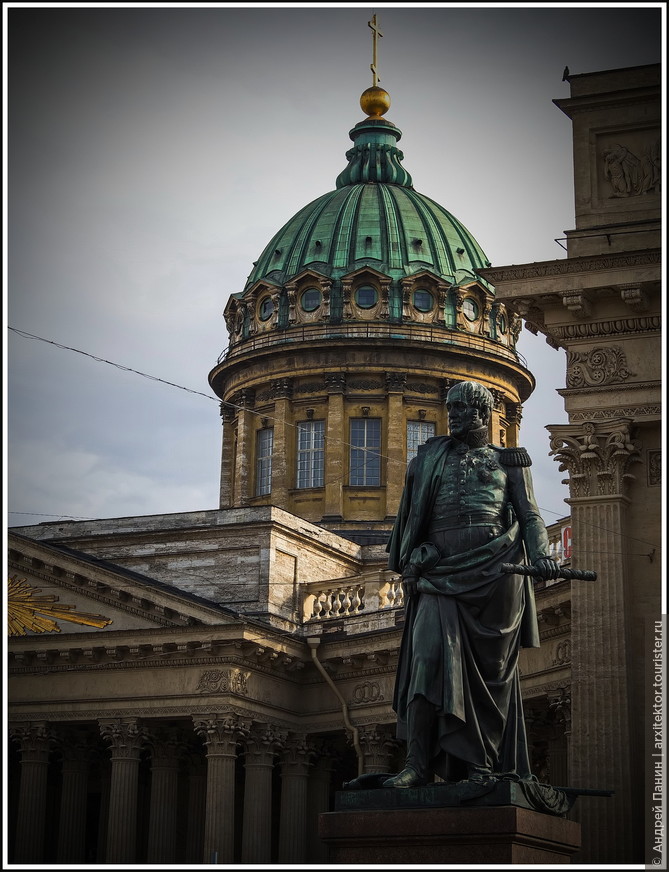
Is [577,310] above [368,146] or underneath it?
underneath

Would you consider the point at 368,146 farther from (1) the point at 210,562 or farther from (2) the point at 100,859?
(2) the point at 100,859

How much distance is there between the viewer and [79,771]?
1665 inches

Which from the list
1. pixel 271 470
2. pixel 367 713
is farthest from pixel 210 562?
pixel 271 470

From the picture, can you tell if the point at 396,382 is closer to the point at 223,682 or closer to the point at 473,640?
the point at 223,682

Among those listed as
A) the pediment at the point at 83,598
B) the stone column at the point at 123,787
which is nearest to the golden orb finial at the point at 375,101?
the pediment at the point at 83,598

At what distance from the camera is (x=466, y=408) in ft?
43.1

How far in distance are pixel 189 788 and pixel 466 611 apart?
1283 inches

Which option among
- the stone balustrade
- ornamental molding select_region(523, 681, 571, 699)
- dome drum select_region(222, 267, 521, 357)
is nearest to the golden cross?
dome drum select_region(222, 267, 521, 357)

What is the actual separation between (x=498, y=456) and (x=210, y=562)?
31846 mm

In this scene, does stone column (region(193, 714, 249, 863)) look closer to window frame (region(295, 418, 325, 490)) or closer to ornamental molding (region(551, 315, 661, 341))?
window frame (region(295, 418, 325, 490))

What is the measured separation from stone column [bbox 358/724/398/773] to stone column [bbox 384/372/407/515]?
1475 centimetres

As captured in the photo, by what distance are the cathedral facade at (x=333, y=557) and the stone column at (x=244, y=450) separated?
0.12 m

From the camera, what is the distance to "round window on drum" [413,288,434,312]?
185 ft

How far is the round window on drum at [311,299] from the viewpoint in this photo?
186 feet
